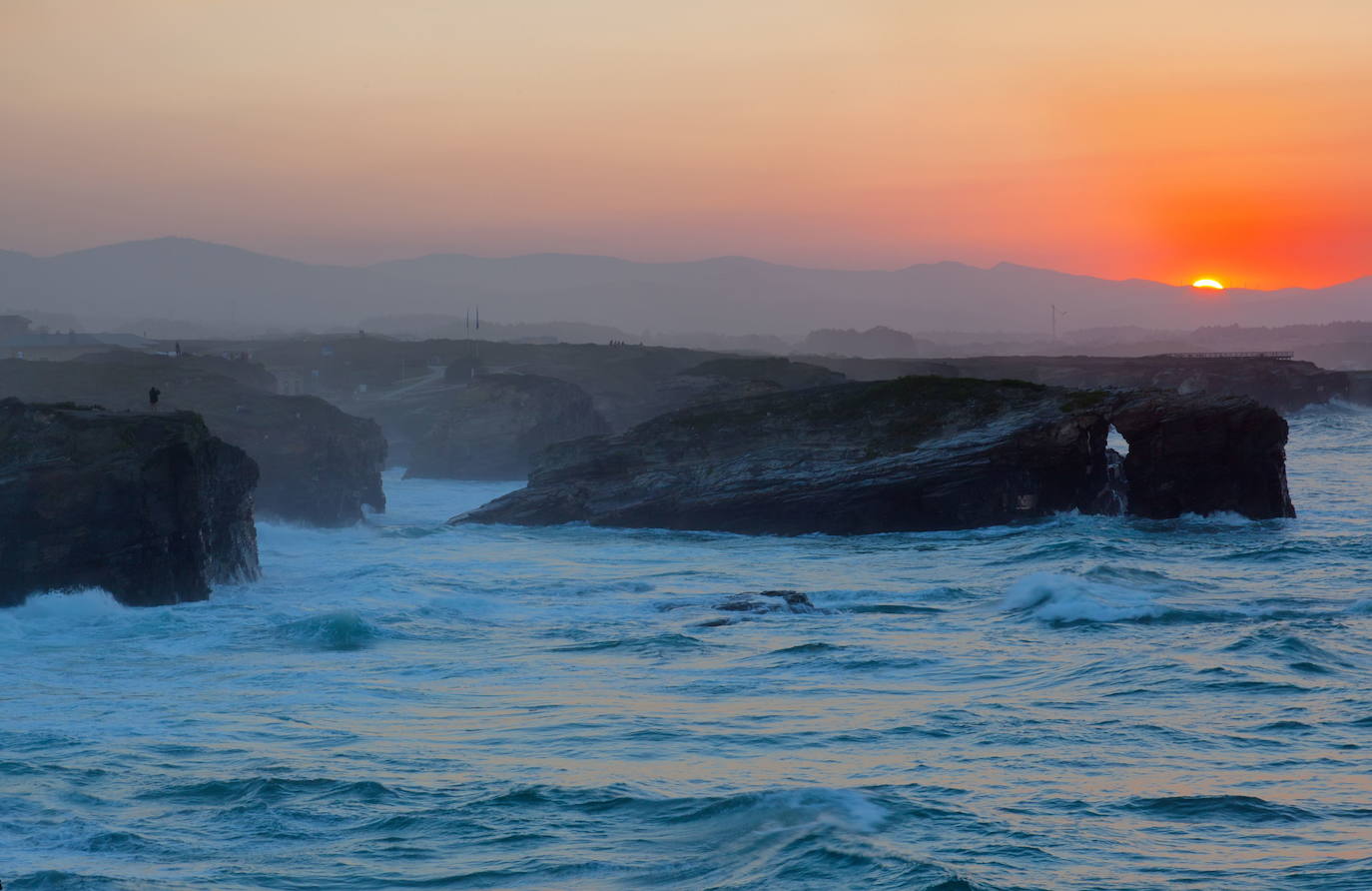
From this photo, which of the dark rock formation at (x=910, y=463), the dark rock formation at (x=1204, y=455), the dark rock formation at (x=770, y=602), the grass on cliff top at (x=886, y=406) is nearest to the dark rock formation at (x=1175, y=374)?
the grass on cliff top at (x=886, y=406)

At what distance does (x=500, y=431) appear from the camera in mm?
89375

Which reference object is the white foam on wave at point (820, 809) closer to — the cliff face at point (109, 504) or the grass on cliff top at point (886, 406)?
the cliff face at point (109, 504)

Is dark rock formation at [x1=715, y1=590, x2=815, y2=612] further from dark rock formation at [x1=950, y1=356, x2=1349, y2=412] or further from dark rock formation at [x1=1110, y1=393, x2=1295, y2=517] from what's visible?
dark rock formation at [x1=950, y1=356, x2=1349, y2=412]

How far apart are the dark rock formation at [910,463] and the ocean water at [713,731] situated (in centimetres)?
904

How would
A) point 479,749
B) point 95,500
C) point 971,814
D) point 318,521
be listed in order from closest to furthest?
1. point 971,814
2. point 479,749
3. point 95,500
4. point 318,521

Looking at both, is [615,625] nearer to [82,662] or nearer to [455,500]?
[82,662]

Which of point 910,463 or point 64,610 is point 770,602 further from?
point 910,463

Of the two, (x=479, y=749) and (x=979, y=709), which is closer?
(x=479, y=749)

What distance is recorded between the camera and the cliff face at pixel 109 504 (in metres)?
36.2

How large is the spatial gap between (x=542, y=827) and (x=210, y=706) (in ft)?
33.4

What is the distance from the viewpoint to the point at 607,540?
53.3m

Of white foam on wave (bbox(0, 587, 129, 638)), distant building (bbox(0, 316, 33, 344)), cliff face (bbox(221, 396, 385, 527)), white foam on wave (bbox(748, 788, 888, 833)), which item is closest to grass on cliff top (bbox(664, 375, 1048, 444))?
cliff face (bbox(221, 396, 385, 527))

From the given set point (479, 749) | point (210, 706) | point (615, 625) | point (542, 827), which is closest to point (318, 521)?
point (615, 625)

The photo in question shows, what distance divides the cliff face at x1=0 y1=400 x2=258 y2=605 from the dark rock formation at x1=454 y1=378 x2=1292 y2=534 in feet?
70.3
